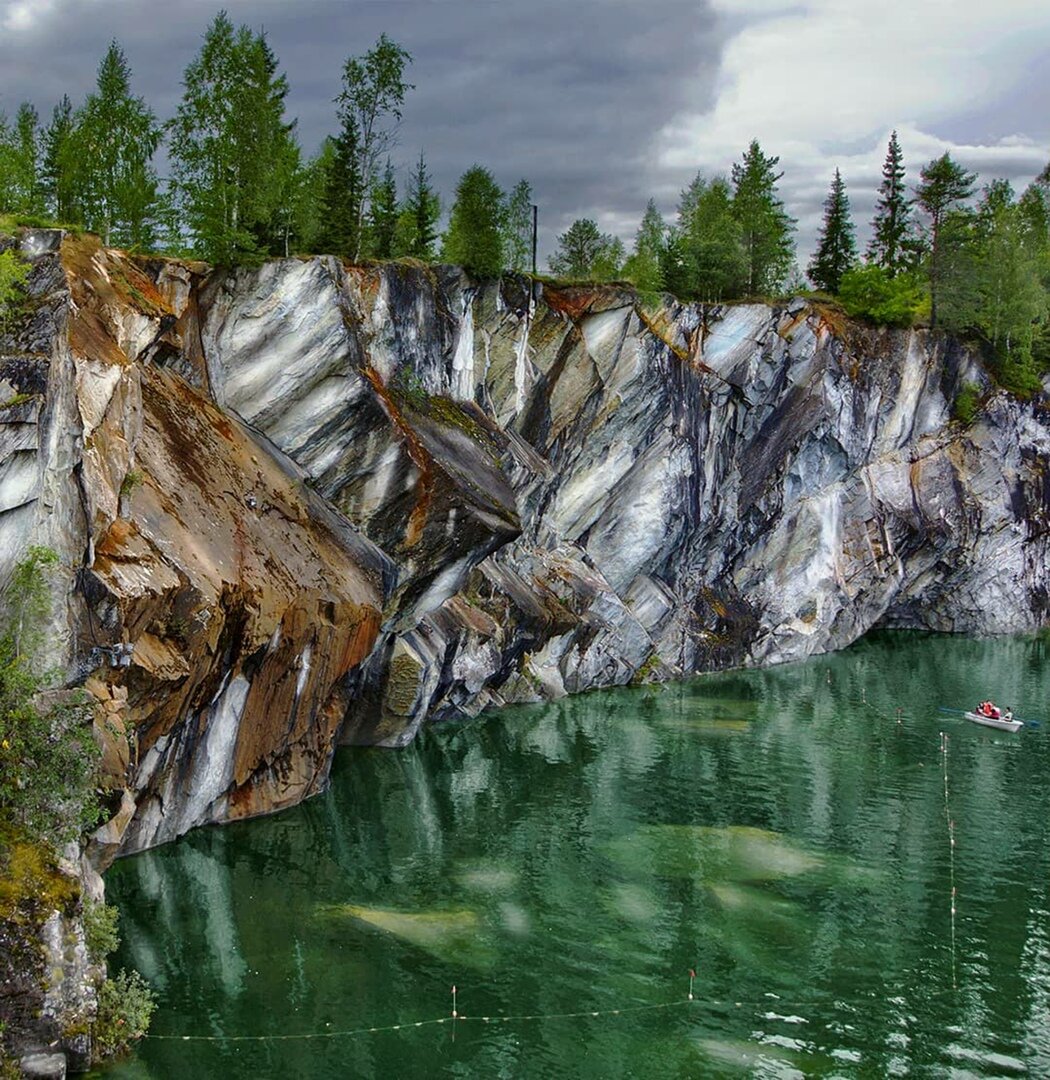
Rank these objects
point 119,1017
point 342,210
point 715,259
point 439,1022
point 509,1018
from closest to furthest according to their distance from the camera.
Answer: point 119,1017
point 439,1022
point 509,1018
point 342,210
point 715,259

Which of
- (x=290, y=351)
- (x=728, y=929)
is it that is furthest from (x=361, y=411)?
(x=728, y=929)

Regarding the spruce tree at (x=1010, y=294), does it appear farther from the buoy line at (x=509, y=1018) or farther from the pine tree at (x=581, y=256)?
the buoy line at (x=509, y=1018)

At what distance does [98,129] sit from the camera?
50688 mm

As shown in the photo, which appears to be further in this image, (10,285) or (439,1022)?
(10,285)

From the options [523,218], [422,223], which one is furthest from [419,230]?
[523,218]

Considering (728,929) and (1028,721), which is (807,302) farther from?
(728,929)

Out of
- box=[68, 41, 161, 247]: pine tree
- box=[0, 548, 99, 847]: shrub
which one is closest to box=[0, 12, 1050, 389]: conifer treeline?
box=[68, 41, 161, 247]: pine tree

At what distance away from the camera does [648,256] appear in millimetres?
91750

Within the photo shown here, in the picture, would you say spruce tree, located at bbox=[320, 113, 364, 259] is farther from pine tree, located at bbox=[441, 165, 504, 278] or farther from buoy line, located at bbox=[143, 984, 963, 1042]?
buoy line, located at bbox=[143, 984, 963, 1042]

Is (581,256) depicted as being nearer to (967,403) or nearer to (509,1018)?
(967,403)

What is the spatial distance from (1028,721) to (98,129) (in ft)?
180

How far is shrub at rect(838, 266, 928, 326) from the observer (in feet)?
275

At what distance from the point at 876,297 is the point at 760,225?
10250 millimetres

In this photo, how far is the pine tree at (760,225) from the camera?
275 feet
